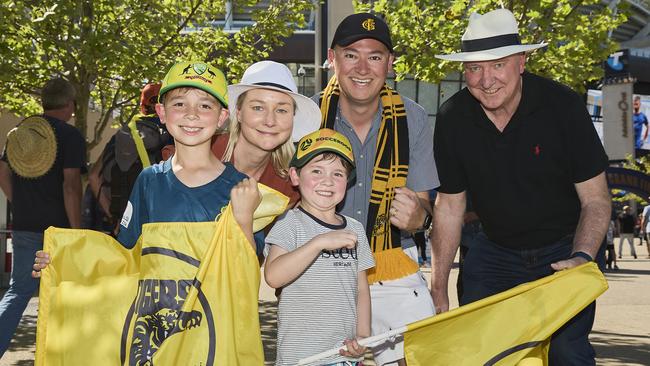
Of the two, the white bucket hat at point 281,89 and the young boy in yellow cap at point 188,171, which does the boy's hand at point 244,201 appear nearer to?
the young boy in yellow cap at point 188,171

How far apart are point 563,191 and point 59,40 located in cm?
1068

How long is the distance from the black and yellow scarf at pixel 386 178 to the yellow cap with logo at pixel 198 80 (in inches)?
40.6

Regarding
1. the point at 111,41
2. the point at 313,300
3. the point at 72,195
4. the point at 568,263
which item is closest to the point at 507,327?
the point at 568,263

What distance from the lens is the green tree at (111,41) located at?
14.1 metres

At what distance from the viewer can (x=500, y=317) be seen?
488 cm

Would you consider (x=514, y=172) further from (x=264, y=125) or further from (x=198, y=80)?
(x=198, y=80)

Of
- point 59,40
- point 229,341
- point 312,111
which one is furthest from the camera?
point 59,40

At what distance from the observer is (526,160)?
5.57 meters

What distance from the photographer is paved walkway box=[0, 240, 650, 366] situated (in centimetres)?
964

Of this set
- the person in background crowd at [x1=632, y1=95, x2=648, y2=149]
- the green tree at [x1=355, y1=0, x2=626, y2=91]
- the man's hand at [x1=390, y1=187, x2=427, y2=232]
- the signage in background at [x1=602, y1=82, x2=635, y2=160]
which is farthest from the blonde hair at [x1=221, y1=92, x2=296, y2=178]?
the person in background crowd at [x1=632, y1=95, x2=648, y2=149]

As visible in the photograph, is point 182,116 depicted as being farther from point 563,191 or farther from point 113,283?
point 563,191

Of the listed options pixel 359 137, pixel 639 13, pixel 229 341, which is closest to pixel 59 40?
pixel 359 137

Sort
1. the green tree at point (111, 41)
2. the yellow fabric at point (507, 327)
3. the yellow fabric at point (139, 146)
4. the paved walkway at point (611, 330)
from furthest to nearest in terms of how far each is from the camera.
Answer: the green tree at point (111, 41), the paved walkway at point (611, 330), the yellow fabric at point (139, 146), the yellow fabric at point (507, 327)

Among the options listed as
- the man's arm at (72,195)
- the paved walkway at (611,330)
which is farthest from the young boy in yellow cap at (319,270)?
the paved walkway at (611,330)
